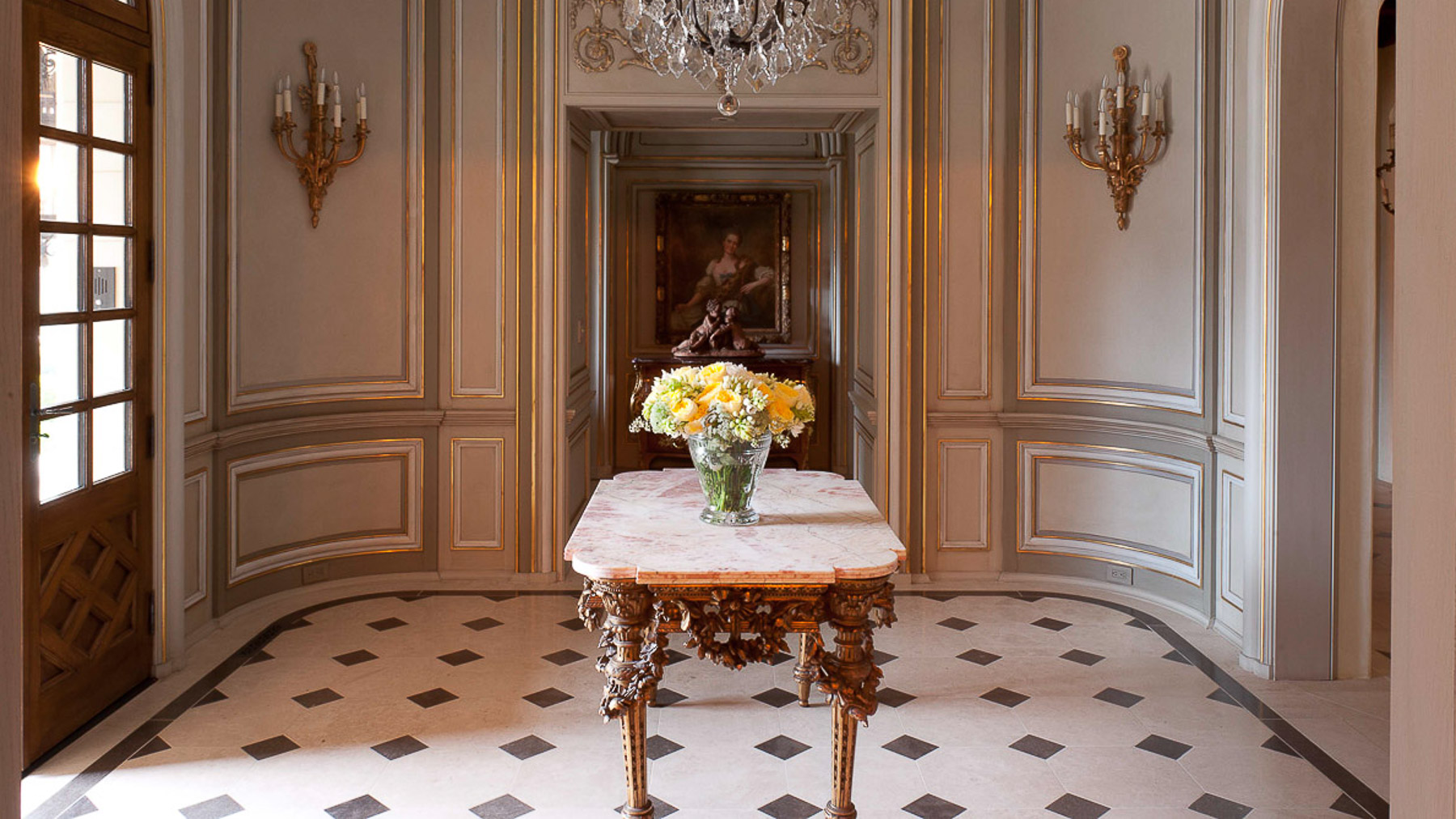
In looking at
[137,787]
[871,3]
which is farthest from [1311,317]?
[137,787]

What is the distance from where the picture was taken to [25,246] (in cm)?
348

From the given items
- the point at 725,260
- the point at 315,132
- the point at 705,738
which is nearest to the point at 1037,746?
the point at 705,738

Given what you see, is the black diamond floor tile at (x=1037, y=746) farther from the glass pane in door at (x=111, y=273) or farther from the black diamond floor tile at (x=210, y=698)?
the glass pane in door at (x=111, y=273)

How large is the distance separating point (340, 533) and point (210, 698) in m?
1.69

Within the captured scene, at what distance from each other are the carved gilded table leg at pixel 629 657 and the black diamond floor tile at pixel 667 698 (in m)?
1.07

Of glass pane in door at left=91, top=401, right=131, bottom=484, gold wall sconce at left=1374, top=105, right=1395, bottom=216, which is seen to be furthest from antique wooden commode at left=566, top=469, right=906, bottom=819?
gold wall sconce at left=1374, top=105, right=1395, bottom=216

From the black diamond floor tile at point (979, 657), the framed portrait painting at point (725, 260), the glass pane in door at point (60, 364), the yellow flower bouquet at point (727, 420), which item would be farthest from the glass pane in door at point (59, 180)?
the framed portrait painting at point (725, 260)

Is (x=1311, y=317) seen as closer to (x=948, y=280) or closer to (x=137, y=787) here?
(x=948, y=280)

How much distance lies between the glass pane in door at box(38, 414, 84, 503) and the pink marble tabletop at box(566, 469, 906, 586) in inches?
A: 68.9

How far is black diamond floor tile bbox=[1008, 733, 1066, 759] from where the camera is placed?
371 centimetres

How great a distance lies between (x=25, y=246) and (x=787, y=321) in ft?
22.8

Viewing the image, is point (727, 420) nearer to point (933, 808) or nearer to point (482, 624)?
point (933, 808)

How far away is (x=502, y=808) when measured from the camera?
328cm

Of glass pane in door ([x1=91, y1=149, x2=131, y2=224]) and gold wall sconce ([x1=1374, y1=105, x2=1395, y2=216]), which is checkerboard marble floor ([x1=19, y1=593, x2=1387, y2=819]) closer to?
glass pane in door ([x1=91, y1=149, x2=131, y2=224])
